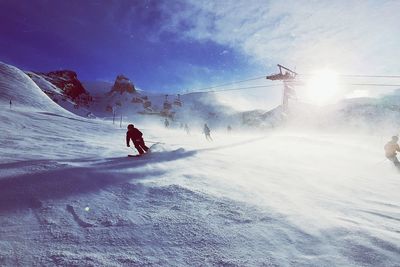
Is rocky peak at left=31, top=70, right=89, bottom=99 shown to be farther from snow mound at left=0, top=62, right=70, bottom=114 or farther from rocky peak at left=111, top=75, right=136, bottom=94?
snow mound at left=0, top=62, right=70, bottom=114

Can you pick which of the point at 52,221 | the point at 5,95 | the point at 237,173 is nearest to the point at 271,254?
the point at 52,221

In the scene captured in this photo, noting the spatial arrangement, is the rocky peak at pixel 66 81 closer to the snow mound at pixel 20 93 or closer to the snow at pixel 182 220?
the snow mound at pixel 20 93

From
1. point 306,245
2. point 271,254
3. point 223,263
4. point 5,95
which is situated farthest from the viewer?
point 5,95

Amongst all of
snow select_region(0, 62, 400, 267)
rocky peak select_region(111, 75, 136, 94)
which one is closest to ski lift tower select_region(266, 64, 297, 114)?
snow select_region(0, 62, 400, 267)

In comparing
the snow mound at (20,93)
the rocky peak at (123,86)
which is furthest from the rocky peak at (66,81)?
the snow mound at (20,93)

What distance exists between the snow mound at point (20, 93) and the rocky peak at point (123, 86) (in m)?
130

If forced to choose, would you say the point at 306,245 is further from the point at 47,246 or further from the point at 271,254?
the point at 47,246

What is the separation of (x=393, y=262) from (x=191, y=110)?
623 feet

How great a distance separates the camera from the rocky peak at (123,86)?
18488 centimetres

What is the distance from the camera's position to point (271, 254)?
3.38 m

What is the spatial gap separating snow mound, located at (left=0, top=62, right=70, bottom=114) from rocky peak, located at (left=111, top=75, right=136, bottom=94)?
12988 centimetres

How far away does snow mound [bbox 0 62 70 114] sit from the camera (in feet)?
126

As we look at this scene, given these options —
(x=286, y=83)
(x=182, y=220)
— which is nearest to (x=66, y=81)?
(x=286, y=83)

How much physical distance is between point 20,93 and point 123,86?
145861 mm
